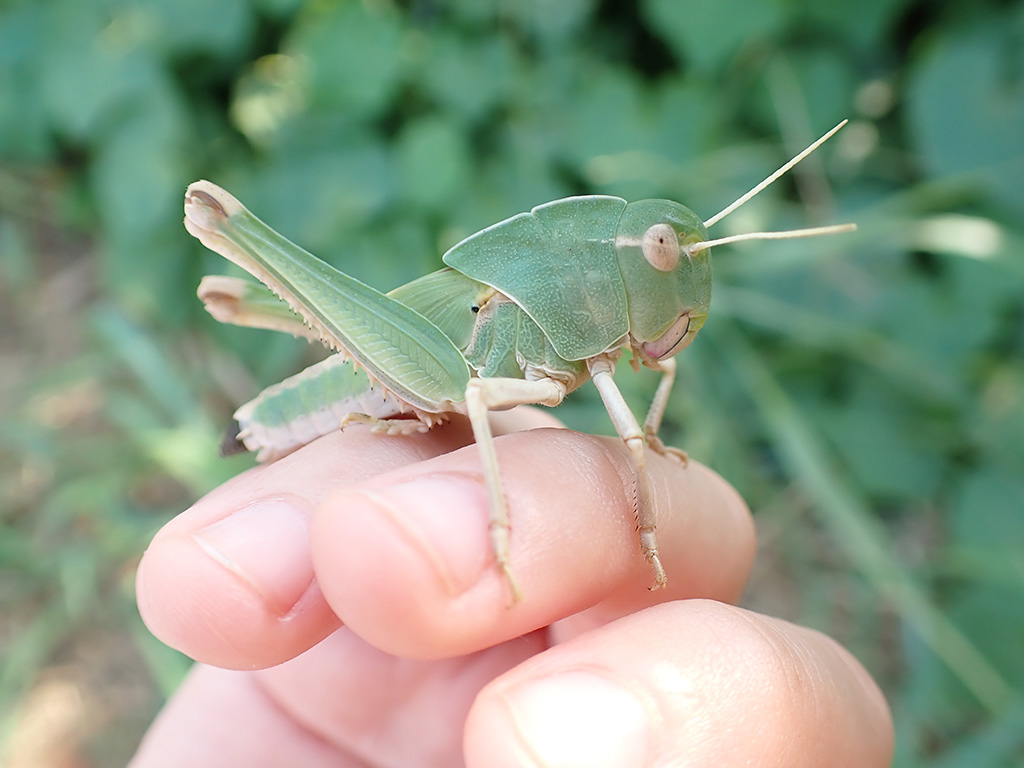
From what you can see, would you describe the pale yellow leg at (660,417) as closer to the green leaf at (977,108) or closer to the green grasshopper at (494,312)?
the green grasshopper at (494,312)

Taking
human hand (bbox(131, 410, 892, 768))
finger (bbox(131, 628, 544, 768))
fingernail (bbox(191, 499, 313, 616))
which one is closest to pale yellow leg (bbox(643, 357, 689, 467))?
human hand (bbox(131, 410, 892, 768))

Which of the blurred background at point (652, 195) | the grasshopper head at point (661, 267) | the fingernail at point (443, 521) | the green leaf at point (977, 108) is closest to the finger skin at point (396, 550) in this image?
the fingernail at point (443, 521)

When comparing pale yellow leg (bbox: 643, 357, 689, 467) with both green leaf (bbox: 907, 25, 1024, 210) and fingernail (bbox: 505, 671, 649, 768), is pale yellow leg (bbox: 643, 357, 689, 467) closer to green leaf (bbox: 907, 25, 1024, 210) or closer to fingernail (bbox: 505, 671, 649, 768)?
fingernail (bbox: 505, 671, 649, 768)

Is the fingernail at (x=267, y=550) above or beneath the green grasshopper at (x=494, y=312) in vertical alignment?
beneath

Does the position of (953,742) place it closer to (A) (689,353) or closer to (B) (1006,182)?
(A) (689,353)

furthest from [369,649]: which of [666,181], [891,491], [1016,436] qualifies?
[1016,436]
